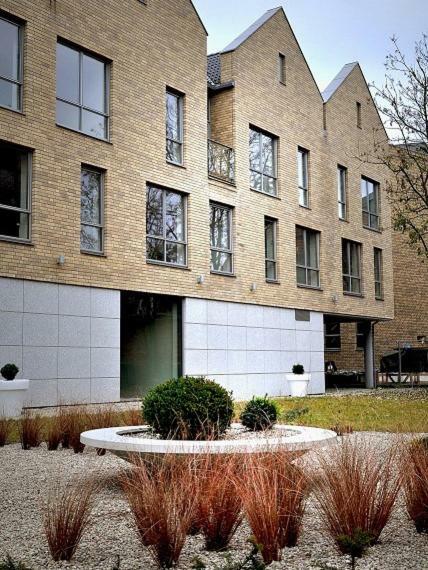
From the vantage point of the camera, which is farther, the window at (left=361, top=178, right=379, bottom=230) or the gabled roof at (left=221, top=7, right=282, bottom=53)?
the window at (left=361, top=178, right=379, bottom=230)

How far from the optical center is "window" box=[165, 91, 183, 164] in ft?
62.0

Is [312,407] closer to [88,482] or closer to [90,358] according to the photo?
[90,358]

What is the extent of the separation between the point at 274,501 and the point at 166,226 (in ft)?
47.5

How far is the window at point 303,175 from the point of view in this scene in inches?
953

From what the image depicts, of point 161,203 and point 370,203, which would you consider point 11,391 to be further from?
point 370,203

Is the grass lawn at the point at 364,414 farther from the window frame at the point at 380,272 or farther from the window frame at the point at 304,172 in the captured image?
the window frame at the point at 380,272

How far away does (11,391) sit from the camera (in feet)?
43.9

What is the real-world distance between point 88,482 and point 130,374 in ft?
43.6

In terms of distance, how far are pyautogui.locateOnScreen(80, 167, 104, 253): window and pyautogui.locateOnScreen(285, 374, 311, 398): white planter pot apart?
7992 mm

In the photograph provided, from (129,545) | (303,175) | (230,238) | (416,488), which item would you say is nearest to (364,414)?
(230,238)

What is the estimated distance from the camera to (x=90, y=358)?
15.9 m

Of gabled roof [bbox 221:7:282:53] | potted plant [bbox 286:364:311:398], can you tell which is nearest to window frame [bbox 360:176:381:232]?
gabled roof [bbox 221:7:282:53]

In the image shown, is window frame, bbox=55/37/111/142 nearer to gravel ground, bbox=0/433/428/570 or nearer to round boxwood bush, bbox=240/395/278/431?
round boxwood bush, bbox=240/395/278/431

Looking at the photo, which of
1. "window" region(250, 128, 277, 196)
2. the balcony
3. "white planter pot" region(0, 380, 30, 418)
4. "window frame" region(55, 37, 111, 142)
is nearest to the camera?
"white planter pot" region(0, 380, 30, 418)
